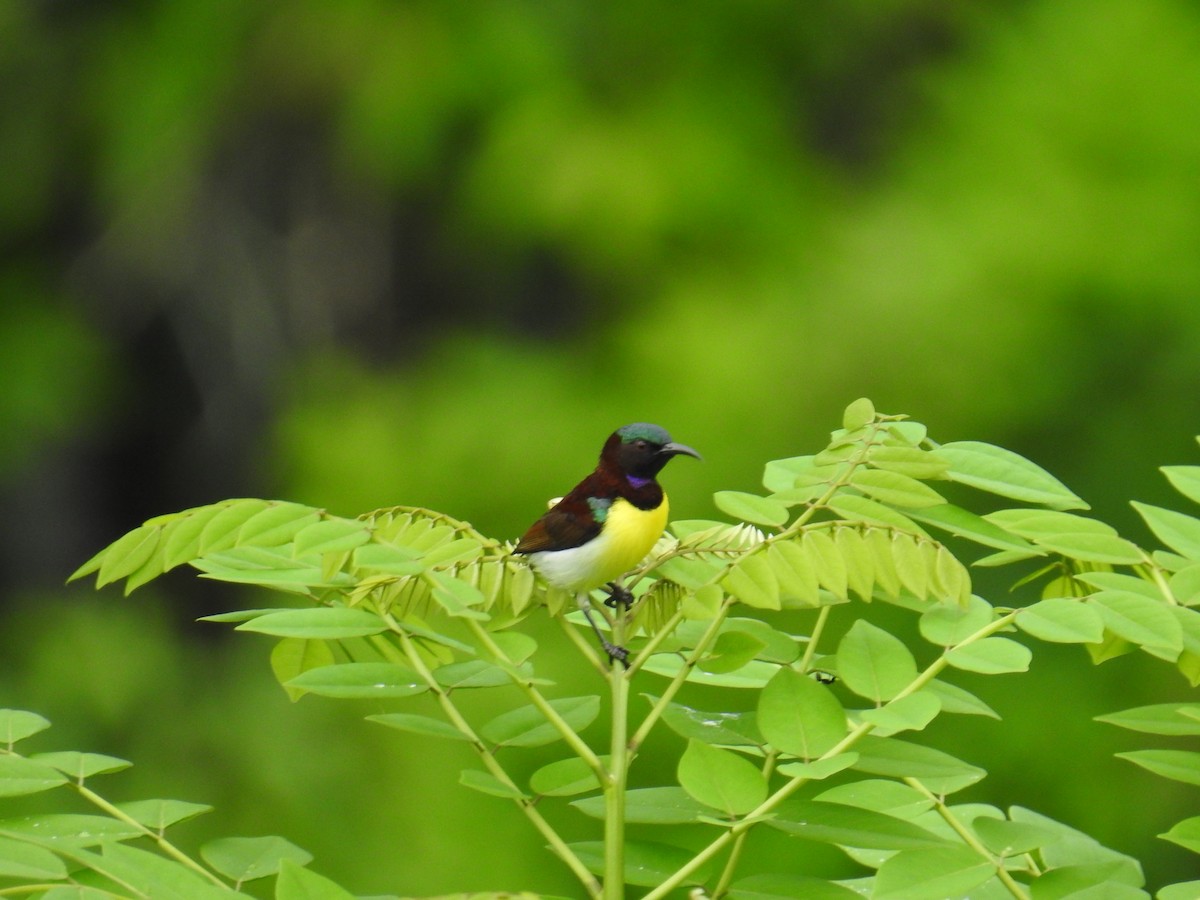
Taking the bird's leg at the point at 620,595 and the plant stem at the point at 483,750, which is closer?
the plant stem at the point at 483,750

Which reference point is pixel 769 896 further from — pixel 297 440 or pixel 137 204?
pixel 137 204

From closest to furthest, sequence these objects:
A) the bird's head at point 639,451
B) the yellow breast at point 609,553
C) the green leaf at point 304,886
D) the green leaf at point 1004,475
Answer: the green leaf at point 304,886, the green leaf at point 1004,475, the yellow breast at point 609,553, the bird's head at point 639,451

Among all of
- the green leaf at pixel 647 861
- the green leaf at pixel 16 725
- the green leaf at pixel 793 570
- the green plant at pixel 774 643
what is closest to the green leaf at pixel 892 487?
the green plant at pixel 774 643

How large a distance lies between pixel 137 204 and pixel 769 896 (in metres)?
5.52

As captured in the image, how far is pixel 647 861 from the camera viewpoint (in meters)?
1.09

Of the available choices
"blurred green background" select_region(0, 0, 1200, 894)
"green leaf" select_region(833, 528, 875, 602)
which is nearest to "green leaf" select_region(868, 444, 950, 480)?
"green leaf" select_region(833, 528, 875, 602)

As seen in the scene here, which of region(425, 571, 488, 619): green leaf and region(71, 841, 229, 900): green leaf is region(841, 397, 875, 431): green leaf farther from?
region(71, 841, 229, 900): green leaf

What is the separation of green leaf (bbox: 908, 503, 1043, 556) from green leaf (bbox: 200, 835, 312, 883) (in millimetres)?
554

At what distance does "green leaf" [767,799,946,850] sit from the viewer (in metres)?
0.92

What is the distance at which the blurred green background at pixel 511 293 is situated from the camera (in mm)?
4293

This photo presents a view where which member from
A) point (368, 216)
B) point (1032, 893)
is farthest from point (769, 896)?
point (368, 216)

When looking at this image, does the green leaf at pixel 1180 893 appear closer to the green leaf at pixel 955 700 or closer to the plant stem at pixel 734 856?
the green leaf at pixel 955 700

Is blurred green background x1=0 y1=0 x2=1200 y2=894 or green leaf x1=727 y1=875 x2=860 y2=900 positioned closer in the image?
green leaf x1=727 y1=875 x2=860 y2=900

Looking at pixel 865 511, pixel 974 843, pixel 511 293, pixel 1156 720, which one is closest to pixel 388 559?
pixel 865 511
